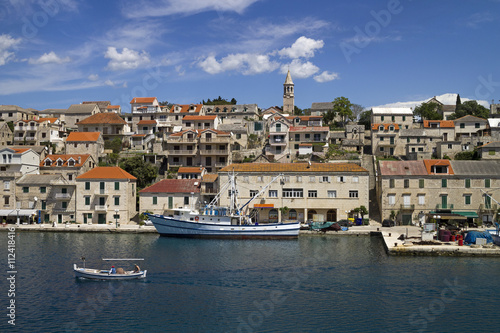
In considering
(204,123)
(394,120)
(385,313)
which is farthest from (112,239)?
(394,120)

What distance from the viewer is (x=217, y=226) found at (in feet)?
175

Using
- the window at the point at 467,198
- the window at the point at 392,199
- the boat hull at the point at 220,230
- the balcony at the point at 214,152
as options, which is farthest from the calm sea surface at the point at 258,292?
the balcony at the point at 214,152

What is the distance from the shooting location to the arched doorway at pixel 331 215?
58.6 m

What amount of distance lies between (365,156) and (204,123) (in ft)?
105

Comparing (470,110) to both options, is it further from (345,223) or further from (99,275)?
(99,275)

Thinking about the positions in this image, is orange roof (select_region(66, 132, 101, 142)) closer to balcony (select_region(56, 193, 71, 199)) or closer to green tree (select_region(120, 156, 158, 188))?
green tree (select_region(120, 156, 158, 188))

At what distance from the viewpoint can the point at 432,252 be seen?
43.0 metres

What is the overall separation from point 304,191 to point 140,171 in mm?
26523

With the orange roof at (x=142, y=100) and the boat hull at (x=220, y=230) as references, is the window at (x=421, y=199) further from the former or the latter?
the orange roof at (x=142, y=100)

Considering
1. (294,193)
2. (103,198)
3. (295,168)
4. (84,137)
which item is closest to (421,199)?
(294,193)

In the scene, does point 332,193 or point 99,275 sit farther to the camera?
point 332,193

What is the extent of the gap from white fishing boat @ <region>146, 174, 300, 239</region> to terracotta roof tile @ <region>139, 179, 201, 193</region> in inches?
249

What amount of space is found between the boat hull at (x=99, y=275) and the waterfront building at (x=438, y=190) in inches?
1372

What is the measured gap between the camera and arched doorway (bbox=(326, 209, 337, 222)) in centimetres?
5863
